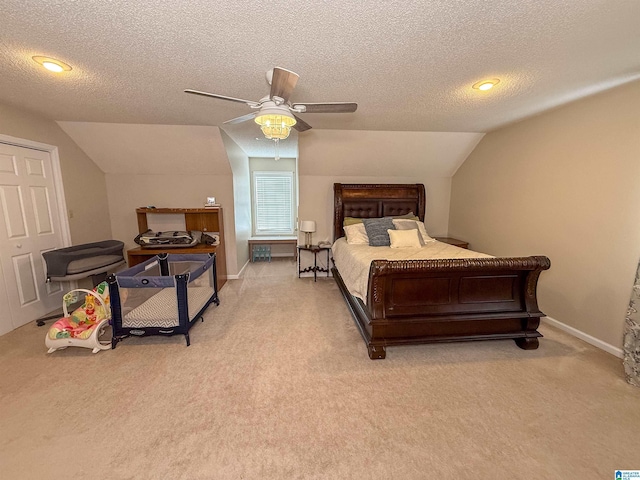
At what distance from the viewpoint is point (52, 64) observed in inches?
75.3

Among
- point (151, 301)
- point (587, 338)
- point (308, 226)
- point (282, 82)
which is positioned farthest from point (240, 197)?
point (587, 338)

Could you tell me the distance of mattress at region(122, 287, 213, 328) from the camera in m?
2.44

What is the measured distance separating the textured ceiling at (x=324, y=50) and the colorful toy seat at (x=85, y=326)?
74.3 inches

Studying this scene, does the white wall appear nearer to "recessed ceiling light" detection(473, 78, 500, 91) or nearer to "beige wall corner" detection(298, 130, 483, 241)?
"beige wall corner" detection(298, 130, 483, 241)

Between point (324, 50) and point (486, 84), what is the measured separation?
5.00 ft

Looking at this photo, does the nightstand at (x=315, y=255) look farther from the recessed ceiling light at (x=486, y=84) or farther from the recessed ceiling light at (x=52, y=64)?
the recessed ceiling light at (x=52, y=64)

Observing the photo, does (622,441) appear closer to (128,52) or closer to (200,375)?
(200,375)

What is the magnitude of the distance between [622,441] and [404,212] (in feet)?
11.1

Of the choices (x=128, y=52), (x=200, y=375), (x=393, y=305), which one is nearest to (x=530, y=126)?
(x=393, y=305)

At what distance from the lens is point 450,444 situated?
1502 millimetres

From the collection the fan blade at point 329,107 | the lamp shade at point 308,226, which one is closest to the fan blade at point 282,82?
the fan blade at point 329,107

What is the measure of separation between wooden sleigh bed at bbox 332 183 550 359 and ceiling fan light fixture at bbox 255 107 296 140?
1321mm

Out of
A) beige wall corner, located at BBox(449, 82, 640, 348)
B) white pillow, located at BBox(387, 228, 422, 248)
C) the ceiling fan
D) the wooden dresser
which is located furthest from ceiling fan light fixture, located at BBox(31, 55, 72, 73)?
beige wall corner, located at BBox(449, 82, 640, 348)

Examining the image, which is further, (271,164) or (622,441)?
(271,164)
